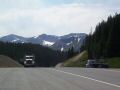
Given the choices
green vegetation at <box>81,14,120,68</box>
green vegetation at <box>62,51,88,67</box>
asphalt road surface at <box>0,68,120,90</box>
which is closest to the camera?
asphalt road surface at <box>0,68,120,90</box>

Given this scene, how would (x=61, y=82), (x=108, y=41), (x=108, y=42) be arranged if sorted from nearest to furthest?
(x=61, y=82) → (x=108, y=42) → (x=108, y=41)

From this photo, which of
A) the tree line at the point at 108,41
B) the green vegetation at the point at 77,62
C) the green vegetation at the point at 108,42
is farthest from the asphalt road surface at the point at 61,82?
the tree line at the point at 108,41

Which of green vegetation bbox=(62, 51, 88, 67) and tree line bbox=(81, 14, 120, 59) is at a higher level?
tree line bbox=(81, 14, 120, 59)

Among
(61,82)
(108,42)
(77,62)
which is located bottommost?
(61,82)

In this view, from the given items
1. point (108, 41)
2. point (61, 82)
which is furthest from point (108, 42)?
point (61, 82)

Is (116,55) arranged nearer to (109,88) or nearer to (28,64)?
(28,64)

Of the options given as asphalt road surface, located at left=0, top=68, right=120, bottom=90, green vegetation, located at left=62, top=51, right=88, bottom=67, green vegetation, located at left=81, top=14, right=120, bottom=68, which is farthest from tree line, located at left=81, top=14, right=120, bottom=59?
asphalt road surface, located at left=0, top=68, right=120, bottom=90

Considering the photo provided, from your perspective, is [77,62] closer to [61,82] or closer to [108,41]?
[108,41]

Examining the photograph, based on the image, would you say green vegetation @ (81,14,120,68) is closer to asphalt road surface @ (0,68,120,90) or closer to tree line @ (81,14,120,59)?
tree line @ (81,14,120,59)

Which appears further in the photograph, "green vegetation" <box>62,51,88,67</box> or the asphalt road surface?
"green vegetation" <box>62,51,88,67</box>

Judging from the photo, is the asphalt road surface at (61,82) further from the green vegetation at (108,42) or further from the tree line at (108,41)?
the tree line at (108,41)

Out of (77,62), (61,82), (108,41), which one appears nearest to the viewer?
(61,82)

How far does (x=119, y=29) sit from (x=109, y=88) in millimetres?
123833

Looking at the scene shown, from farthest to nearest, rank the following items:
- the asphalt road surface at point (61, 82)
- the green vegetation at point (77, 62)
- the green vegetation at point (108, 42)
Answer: the green vegetation at point (108, 42)
the green vegetation at point (77, 62)
the asphalt road surface at point (61, 82)
